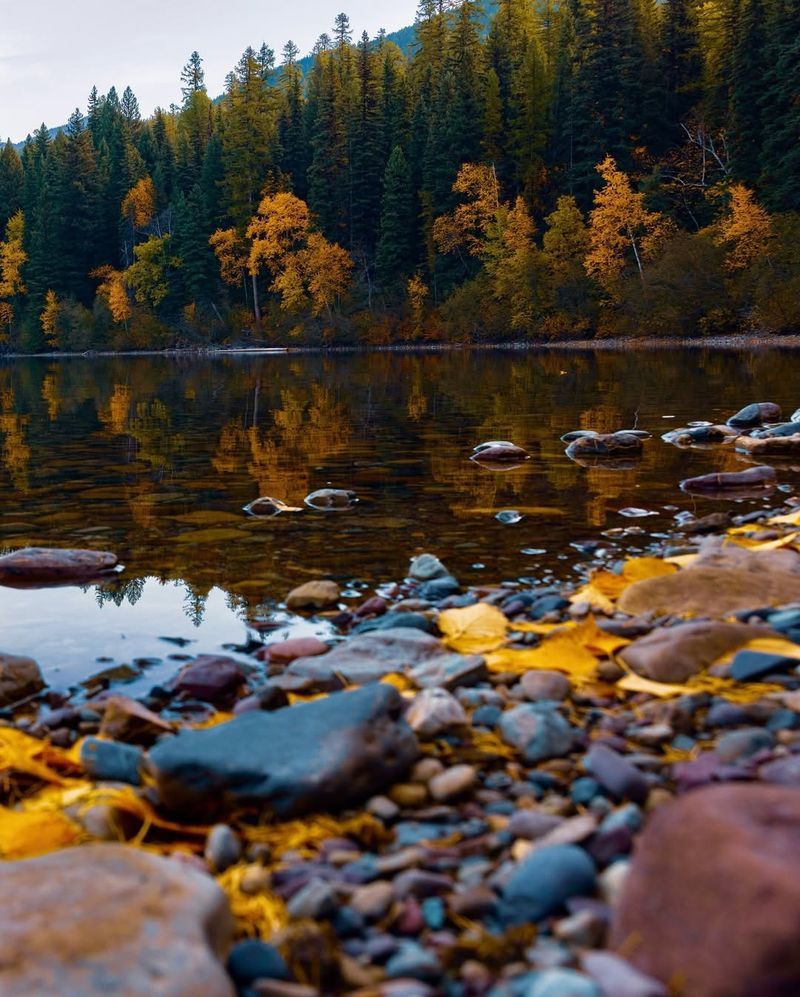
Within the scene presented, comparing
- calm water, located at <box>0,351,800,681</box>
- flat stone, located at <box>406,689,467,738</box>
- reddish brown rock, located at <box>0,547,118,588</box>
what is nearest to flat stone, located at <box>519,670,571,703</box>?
flat stone, located at <box>406,689,467,738</box>

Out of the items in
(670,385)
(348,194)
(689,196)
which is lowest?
(670,385)

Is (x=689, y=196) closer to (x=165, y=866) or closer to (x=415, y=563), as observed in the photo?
(x=415, y=563)

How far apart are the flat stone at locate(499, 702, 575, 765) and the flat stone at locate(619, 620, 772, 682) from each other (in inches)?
22.2

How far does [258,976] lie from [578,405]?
1420 centimetres

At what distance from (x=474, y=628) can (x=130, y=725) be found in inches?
62.9

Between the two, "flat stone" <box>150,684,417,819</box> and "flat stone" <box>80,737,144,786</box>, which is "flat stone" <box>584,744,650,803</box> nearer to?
"flat stone" <box>150,684,417,819</box>

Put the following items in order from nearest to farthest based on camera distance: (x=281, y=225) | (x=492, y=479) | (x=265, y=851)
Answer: (x=265, y=851) < (x=492, y=479) < (x=281, y=225)

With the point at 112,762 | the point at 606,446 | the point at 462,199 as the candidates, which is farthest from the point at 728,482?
the point at 462,199

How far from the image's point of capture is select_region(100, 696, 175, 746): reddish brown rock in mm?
3146

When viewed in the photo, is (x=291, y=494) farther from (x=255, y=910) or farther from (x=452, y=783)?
(x=255, y=910)

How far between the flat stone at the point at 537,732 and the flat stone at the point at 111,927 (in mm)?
1090

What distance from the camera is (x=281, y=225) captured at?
56.8 metres

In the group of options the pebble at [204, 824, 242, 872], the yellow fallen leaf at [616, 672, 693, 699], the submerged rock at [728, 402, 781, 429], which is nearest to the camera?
the pebble at [204, 824, 242, 872]

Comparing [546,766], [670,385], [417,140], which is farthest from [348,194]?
[546,766]
